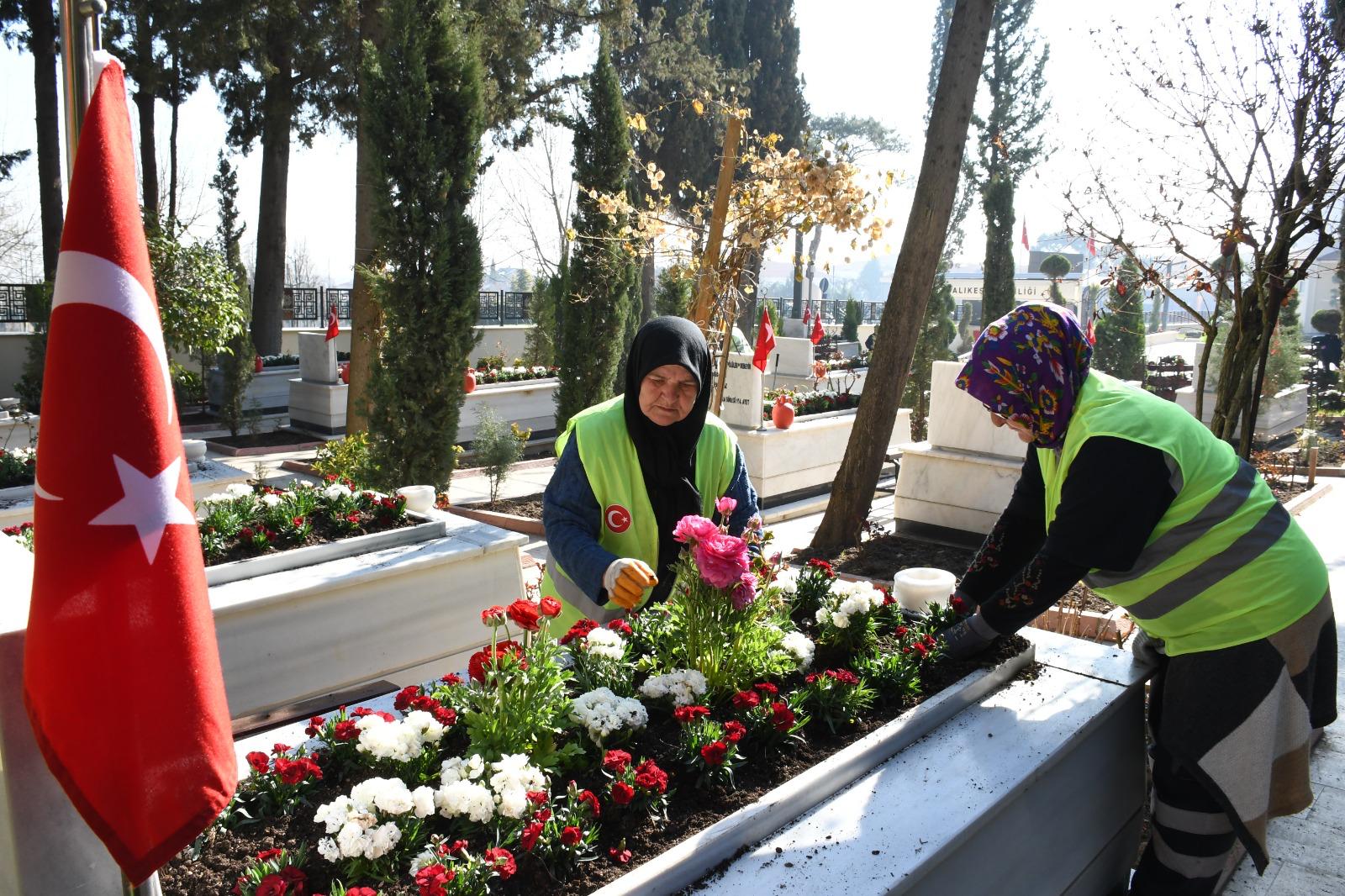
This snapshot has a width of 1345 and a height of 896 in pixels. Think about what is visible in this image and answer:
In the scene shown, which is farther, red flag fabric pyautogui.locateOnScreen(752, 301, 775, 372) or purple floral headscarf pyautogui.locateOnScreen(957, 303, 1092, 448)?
red flag fabric pyautogui.locateOnScreen(752, 301, 775, 372)

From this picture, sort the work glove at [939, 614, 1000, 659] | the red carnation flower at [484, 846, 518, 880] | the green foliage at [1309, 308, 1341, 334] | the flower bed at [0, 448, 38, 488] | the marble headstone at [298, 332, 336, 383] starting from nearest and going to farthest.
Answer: the red carnation flower at [484, 846, 518, 880] < the work glove at [939, 614, 1000, 659] < the flower bed at [0, 448, 38, 488] < the marble headstone at [298, 332, 336, 383] < the green foliage at [1309, 308, 1341, 334]

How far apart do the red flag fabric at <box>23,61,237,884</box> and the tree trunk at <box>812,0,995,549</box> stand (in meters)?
5.57

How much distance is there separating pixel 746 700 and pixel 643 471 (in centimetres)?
88

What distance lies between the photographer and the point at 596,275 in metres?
10.4

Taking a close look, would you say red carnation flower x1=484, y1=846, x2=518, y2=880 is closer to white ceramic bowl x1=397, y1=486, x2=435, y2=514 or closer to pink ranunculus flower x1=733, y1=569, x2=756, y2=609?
pink ranunculus flower x1=733, y1=569, x2=756, y2=609

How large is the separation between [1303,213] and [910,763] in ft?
12.2

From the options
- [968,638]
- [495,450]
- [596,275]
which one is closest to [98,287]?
[968,638]

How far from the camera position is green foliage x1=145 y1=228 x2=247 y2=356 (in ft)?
27.5

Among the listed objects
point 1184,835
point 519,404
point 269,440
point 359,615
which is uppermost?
point 519,404

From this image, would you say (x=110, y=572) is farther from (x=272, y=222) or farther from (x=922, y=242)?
(x=272, y=222)

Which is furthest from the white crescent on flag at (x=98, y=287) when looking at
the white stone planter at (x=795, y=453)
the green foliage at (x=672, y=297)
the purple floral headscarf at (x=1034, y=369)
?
the green foliage at (x=672, y=297)

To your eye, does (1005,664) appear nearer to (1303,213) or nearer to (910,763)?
(910,763)

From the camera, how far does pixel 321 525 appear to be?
4227mm

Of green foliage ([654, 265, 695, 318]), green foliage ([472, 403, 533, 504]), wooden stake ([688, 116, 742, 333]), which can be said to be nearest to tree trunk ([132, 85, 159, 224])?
green foliage ([654, 265, 695, 318])
